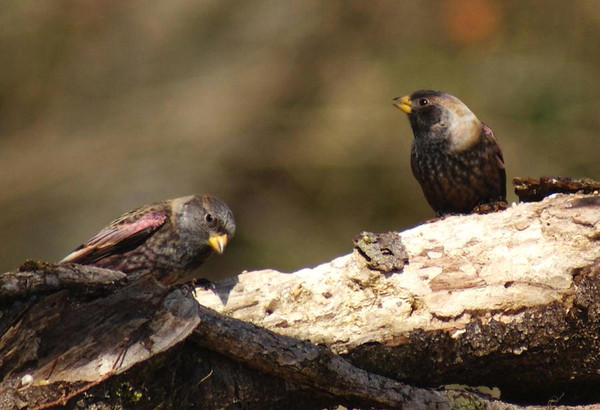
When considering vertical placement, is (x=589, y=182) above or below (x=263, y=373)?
above

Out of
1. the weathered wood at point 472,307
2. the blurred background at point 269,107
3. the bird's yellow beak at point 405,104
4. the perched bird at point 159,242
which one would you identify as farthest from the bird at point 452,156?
the blurred background at point 269,107

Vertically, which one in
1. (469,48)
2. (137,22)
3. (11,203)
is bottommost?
(11,203)

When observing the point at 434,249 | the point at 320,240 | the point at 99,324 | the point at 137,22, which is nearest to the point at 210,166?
the point at 320,240

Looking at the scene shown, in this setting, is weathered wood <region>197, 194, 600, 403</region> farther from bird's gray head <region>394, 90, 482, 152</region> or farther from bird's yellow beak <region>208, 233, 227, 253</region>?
bird's gray head <region>394, 90, 482, 152</region>

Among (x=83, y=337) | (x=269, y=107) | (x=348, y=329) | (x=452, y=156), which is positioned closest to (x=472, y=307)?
(x=348, y=329)

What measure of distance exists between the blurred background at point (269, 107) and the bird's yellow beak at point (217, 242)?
3.83m

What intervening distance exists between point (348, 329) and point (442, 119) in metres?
3.04

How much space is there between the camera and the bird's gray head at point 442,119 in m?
7.20

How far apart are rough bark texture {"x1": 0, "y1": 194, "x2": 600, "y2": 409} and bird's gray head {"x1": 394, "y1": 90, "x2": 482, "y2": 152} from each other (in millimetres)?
2078

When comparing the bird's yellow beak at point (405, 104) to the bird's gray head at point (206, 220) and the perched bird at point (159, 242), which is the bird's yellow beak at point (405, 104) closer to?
the bird's gray head at point (206, 220)

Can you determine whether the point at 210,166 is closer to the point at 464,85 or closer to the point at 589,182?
A: the point at 464,85

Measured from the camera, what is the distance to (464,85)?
10969 mm

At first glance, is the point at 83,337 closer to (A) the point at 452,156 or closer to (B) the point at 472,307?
(B) the point at 472,307

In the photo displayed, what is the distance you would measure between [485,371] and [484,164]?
2.60 m
